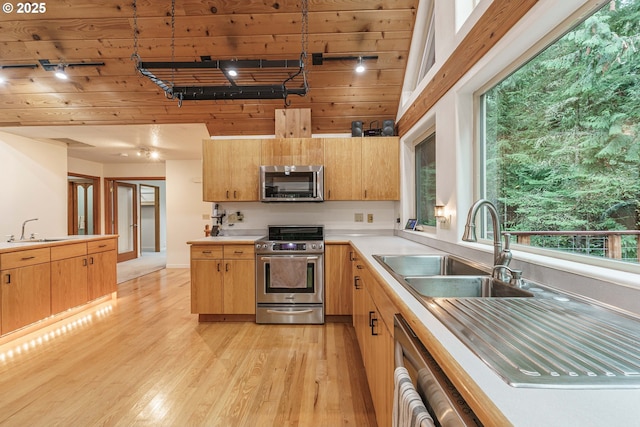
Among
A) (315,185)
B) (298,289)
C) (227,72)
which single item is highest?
(227,72)

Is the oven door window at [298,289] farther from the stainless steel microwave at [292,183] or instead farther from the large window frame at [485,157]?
the large window frame at [485,157]

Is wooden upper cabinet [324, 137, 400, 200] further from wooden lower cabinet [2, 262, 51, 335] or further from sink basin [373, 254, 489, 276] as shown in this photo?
wooden lower cabinet [2, 262, 51, 335]

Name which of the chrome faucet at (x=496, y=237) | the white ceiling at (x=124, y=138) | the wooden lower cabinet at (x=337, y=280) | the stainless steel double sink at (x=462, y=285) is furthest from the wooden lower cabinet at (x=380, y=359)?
the white ceiling at (x=124, y=138)

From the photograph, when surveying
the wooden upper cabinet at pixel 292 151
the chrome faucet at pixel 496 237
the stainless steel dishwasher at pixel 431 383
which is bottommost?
the stainless steel dishwasher at pixel 431 383

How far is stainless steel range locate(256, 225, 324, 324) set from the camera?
3.12 m

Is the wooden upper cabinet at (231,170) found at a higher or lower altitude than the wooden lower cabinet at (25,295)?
higher

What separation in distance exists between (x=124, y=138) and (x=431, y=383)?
540cm

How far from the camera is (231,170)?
11.6 ft

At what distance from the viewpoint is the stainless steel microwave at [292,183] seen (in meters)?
3.35

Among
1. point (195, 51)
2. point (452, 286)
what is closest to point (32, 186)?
point (195, 51)

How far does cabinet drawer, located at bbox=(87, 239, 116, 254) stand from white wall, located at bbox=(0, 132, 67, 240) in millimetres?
1581

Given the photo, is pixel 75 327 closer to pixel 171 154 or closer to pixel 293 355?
pixel 293 355

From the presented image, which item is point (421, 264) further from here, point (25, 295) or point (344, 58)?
point (25, 295)

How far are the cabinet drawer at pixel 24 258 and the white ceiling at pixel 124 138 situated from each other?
1.89 metres
